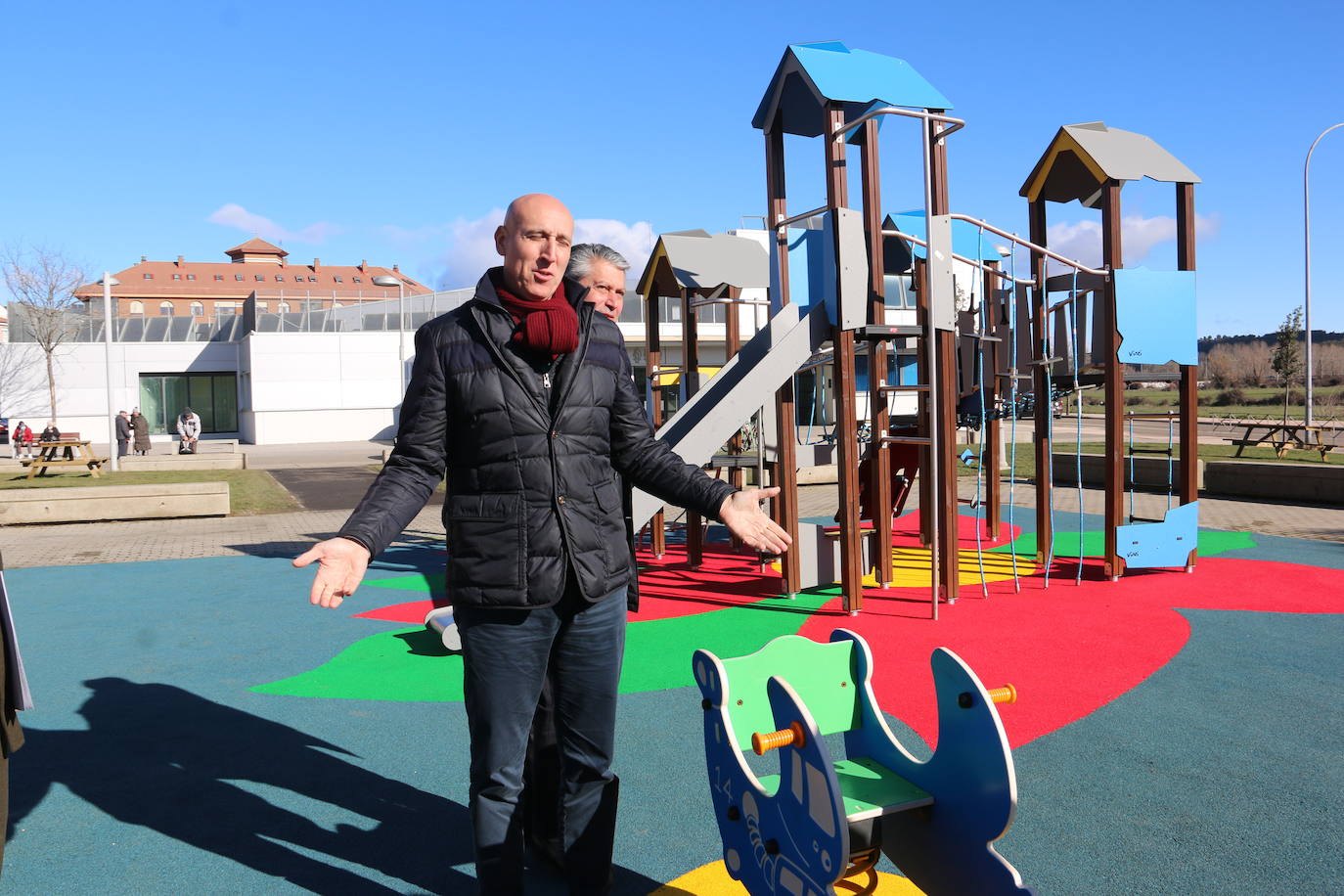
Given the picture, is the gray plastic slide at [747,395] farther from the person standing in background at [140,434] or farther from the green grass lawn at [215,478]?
the person standing in background at [140,434]

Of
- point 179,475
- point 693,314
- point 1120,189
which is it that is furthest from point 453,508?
point 179,475

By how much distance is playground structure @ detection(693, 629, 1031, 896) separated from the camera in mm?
2453

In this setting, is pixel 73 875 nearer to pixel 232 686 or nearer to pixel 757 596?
→ pixel 232 686

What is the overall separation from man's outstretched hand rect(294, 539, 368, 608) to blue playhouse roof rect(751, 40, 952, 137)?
631cm

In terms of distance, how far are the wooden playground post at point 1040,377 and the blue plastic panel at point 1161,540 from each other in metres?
0.65

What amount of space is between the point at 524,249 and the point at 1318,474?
49.2 ft

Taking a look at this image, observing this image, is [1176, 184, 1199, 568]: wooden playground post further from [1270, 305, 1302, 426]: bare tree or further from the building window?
the building window

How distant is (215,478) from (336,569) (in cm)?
2170

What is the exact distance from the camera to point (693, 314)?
35.2ft

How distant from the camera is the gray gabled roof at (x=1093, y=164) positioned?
27.0ft

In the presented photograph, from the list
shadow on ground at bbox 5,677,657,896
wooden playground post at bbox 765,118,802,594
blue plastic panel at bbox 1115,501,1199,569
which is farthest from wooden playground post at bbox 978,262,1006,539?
shadow on ground at bbox 5,677,657,896

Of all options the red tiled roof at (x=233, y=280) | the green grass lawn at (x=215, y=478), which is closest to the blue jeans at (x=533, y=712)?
the green grass lawn at (x=215, y=478)

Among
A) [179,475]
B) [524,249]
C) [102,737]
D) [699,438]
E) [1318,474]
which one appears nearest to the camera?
[524,249]

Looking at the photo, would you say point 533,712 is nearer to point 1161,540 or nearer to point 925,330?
point 925,330
